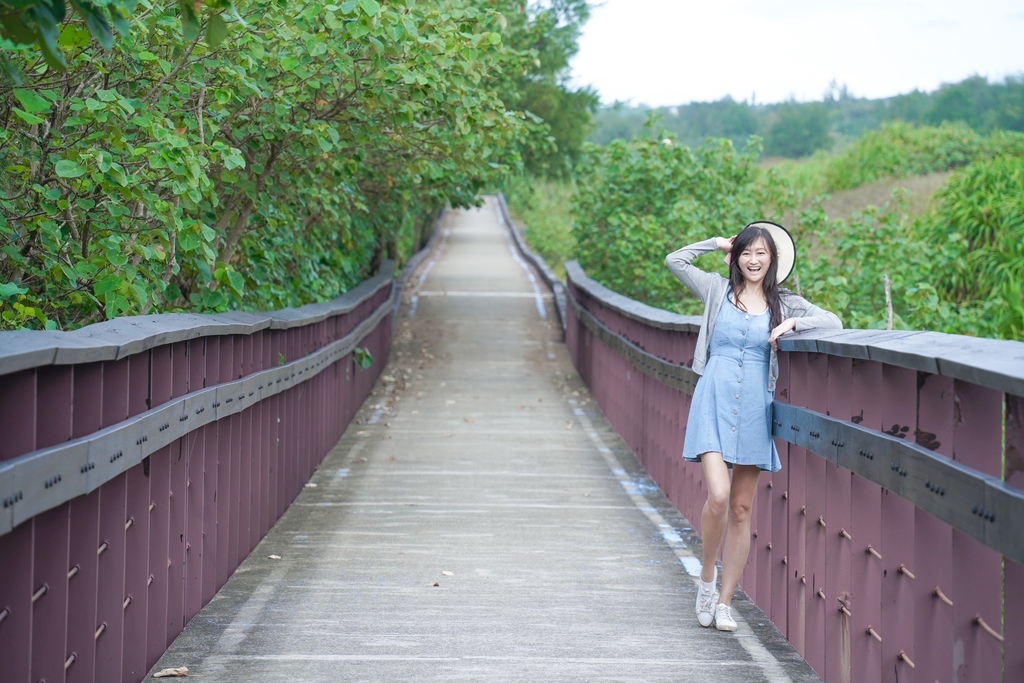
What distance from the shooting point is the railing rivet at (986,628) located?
3.38m

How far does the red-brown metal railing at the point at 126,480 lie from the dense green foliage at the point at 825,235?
952 cm

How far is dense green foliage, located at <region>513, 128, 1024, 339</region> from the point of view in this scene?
16203mm

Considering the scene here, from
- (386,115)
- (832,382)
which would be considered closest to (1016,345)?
(832,382)

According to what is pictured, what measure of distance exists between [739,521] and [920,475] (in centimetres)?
204

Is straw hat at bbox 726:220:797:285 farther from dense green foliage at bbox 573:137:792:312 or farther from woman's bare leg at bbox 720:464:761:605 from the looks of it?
dense green foliage at bbox 573:137:792:312

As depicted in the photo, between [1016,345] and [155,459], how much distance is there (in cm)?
334

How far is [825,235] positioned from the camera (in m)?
17.1

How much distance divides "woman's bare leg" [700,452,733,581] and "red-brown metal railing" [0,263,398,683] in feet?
7.84

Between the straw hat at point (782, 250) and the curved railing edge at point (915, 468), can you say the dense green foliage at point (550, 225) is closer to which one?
the straw hat at point (782, 250)

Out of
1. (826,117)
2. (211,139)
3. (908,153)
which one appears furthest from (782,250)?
(826,117)

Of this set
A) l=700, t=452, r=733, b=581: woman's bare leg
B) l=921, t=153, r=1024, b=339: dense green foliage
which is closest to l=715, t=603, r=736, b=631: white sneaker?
l=700, t=452, r=733, b=581: woman's bare leg

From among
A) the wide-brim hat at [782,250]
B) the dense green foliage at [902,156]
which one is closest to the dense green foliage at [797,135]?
the dense green foliage at [902,156]

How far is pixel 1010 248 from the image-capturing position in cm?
2208

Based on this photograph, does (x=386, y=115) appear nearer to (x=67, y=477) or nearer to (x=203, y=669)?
(x=203, y=669)
